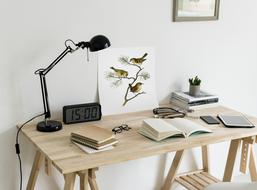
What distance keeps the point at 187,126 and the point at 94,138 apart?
1.59ft

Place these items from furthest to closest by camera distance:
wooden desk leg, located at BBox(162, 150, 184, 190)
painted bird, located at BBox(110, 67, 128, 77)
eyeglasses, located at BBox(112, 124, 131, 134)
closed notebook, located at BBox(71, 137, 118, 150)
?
wooden desk leg, located at BBox(162, 150, 184, 190) < painted bird, located at BBox(110, 67, 128, 77) < eyeglasses, located at BBox(112, 124, 131, 134) < closed notebook, located at BBox(71, 137, 118, 150)

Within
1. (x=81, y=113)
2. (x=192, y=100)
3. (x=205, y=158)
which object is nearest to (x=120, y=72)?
(x=81, y=113)

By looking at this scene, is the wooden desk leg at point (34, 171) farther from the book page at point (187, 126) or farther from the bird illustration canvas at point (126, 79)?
the book page at point (187, 126)

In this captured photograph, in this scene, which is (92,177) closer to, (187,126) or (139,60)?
(187,126)

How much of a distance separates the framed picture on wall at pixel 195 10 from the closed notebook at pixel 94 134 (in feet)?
2.95

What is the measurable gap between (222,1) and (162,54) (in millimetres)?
548

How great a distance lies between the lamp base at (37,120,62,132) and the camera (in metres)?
1.87

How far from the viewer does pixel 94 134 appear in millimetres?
1730

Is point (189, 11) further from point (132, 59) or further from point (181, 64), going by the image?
point (132, 59)

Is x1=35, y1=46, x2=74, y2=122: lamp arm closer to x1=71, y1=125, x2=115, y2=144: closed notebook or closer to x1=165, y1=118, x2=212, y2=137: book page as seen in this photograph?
x1=71, y1=125, x2=115, y2=144: closed notebook

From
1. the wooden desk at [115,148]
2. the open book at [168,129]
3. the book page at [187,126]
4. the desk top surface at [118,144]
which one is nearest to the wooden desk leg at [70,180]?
the wooden desk at [115,148]

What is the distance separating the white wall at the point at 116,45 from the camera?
191 cm

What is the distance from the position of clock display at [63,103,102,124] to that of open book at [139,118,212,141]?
289 mm

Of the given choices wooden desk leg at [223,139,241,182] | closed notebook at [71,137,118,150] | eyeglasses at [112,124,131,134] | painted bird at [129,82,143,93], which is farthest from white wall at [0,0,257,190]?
wooden desk leg at [223,139,241,182]
